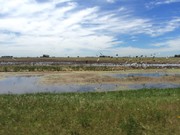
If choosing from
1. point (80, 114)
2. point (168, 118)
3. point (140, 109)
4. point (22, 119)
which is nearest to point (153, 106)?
point (140, 109)

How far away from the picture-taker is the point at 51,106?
16938 millimetres

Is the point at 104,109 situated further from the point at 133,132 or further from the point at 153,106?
the point at 133,132

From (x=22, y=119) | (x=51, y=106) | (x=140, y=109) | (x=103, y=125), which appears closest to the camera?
(x=103, y=125)

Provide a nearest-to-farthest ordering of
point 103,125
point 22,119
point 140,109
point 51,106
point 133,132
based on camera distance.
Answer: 1. point 133,132
2. point 103,125
3. point 22,119
4. point 140,109
5. point 51,106

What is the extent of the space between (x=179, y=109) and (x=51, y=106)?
621 centimetres

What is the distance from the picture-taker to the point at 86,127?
13281mm

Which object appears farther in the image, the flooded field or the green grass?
the flooded field

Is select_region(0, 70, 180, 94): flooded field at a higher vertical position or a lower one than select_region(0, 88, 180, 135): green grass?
lower

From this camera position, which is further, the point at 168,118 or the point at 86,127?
the point at 168,118

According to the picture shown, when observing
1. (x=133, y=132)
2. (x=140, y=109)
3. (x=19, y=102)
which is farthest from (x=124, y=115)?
(x=19, y=102)

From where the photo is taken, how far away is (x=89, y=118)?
1422cm

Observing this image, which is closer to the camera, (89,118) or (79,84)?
(89,118)

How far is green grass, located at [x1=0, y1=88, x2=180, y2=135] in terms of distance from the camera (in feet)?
42.0

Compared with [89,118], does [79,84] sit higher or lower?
lower
